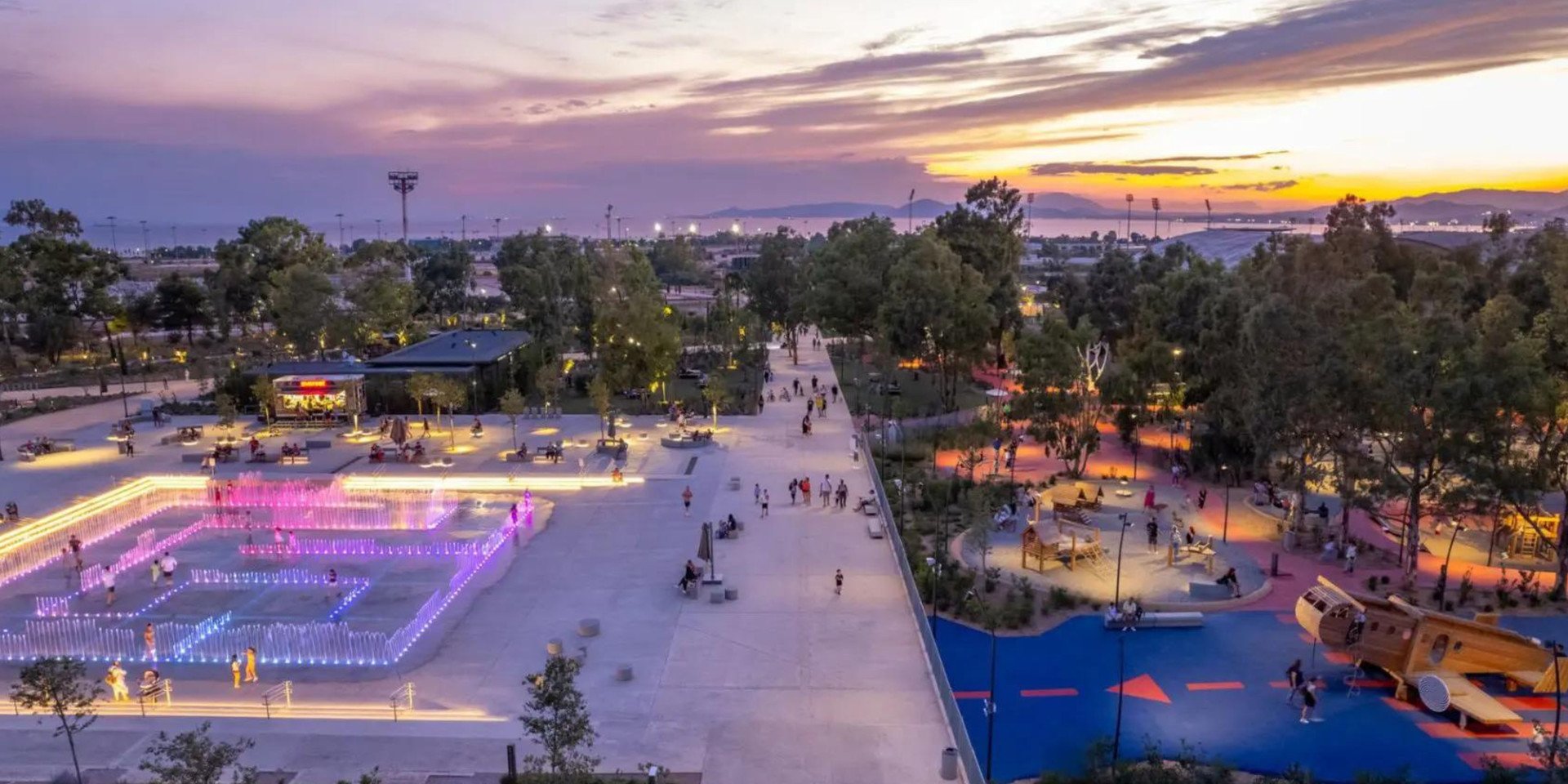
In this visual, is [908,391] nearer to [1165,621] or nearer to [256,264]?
[1165,621]

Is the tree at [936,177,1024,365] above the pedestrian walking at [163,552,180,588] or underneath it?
above

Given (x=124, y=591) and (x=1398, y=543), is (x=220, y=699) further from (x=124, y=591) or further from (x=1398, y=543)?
(x=1398, y=543)

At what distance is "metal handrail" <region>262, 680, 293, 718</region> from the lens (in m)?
17.9

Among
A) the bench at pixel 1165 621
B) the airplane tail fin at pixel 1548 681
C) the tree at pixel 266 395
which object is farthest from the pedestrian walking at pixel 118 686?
the airplane tail fin at pixel 1548 681

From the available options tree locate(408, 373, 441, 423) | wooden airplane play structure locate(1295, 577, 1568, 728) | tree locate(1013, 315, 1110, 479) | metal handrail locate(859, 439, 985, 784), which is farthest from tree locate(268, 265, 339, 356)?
wooden airplane play structure locate(1295, 577, 1568, 728)

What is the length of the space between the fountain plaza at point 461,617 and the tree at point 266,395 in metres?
7.18

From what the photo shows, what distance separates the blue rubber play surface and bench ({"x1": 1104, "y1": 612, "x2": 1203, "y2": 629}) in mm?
174

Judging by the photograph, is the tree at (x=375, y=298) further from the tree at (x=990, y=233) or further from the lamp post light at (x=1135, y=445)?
the lamp post light at (x=1135, y=445)

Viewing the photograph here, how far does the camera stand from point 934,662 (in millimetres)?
18672

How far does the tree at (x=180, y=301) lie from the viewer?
7469cm

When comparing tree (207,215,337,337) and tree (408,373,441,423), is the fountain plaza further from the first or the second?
tree (207,215,337,337)

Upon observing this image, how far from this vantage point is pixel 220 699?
1841cm

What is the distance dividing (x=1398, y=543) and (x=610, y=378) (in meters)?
32.9

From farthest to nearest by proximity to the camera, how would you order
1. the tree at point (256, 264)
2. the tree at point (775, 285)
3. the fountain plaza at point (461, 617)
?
the tree at point (775, 285), the tree at point (256, 264), the fountain plaza at point (461, 617)
